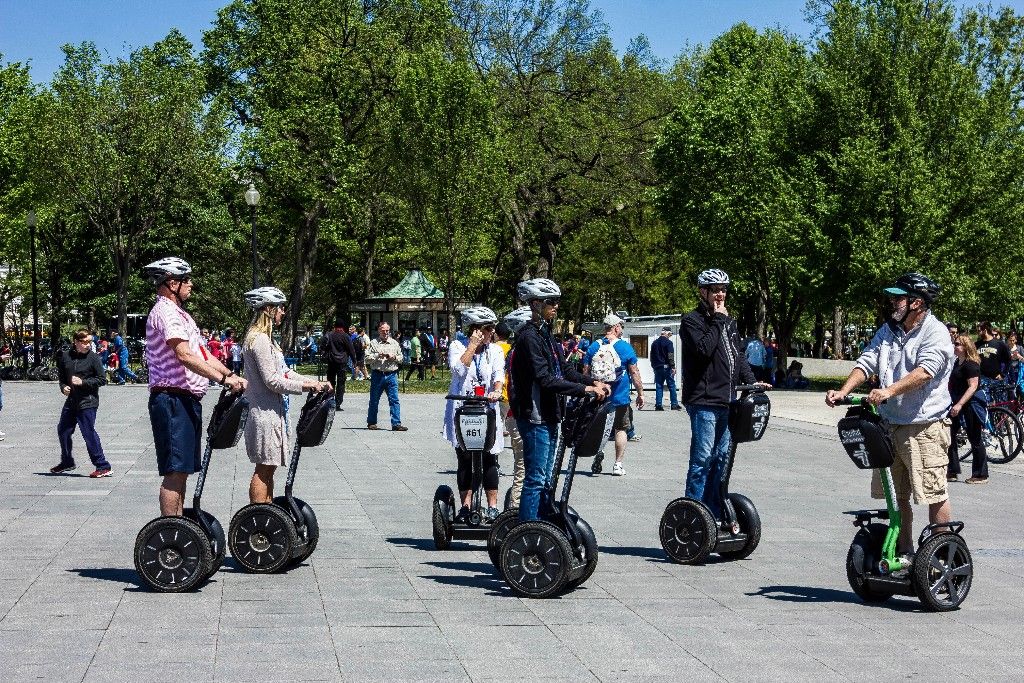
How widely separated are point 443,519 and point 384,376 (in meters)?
13.2

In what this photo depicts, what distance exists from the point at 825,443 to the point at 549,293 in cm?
1295

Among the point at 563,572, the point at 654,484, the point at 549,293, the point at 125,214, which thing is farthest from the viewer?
the point at 125,214

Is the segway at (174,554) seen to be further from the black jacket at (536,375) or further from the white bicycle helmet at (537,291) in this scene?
the white bicycle helmet at (537,291)

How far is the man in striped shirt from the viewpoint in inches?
328

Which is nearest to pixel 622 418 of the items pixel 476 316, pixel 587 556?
pixel 476 316

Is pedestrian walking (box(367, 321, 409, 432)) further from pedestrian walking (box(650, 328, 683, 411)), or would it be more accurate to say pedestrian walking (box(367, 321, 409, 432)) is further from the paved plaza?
the paved plaza

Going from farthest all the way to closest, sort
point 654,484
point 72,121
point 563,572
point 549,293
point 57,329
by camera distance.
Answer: point 57,329 → point 72,121 → point 654,484 → point 549,293 → point 563,572

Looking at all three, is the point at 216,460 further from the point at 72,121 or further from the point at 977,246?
the point at 72,121

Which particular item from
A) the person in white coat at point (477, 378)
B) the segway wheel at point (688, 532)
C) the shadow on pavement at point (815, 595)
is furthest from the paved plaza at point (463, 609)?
the person in white coat at point (477, 378)

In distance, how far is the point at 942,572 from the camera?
781 centimetres

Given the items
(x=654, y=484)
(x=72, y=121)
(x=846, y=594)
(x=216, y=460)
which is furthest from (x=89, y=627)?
(x=72, y=121)

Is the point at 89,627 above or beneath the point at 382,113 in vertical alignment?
beneath

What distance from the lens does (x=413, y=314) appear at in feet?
178

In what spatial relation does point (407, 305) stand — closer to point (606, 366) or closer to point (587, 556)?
point (606, 366)
